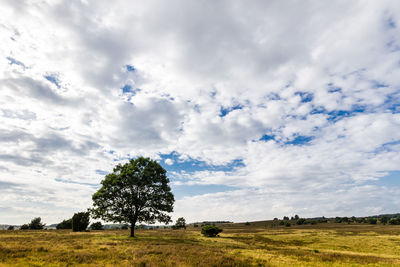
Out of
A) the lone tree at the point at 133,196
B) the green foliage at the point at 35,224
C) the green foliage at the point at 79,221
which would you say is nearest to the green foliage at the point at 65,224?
the green foliage at the point at 35,224

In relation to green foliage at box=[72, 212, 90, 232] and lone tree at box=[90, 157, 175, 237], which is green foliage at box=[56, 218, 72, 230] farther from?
lone tree at box=[90, 157, 175, 237]

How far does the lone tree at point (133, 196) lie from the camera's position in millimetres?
36094

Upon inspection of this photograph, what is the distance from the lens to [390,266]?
→ 18.8 metres

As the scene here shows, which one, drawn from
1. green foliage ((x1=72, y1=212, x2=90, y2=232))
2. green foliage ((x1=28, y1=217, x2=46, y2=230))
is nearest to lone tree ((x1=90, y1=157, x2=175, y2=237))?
green foliage ((x1=72, y1=212, x2=90, y2=232))

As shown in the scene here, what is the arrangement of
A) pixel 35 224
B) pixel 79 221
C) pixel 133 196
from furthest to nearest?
pixel 35 224, pixel 79 221, pixel 133 196

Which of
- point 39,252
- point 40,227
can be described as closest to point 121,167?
point 39,252

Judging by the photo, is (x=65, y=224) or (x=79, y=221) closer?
(x=79, y=221)

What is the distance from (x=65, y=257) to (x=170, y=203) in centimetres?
2218

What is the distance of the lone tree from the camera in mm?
36094

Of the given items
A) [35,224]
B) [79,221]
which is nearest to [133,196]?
[79,221]

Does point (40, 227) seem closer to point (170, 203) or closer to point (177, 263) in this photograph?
point (170, 203)

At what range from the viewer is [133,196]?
1443 inches

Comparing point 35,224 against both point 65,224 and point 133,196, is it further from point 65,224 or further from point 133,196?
point 133,196

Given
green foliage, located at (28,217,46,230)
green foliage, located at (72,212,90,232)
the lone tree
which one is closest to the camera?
the lone tree
